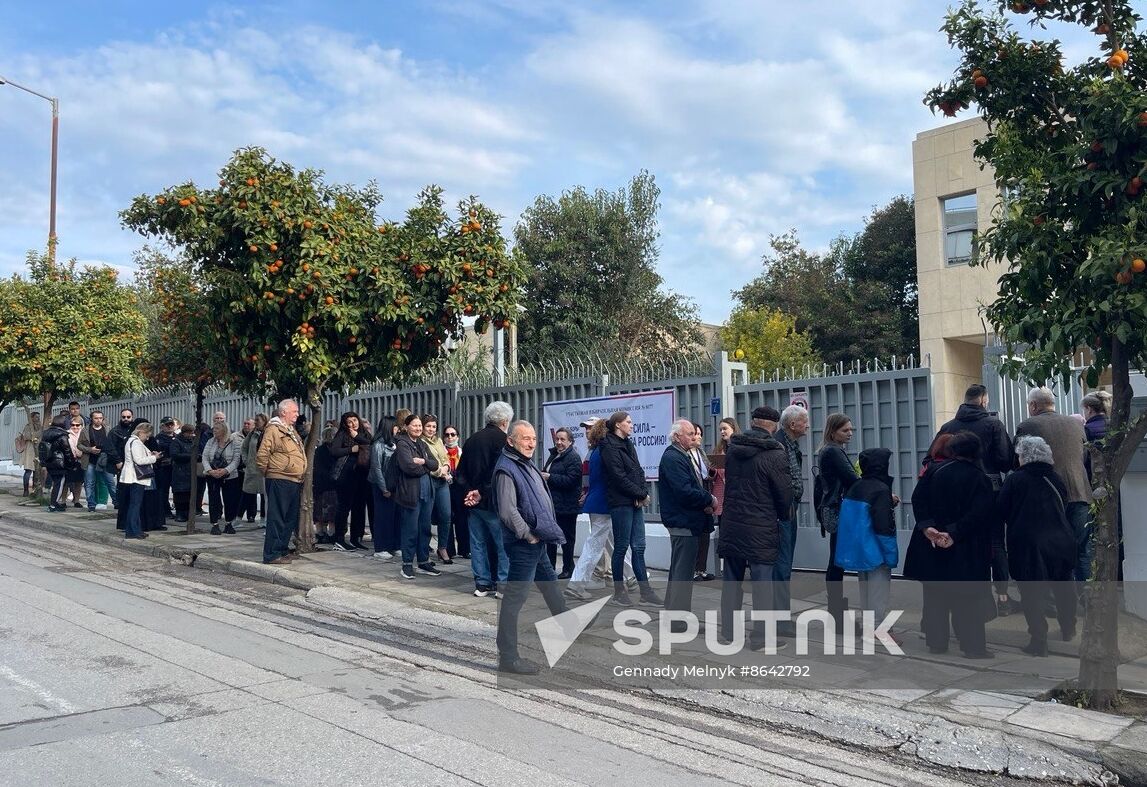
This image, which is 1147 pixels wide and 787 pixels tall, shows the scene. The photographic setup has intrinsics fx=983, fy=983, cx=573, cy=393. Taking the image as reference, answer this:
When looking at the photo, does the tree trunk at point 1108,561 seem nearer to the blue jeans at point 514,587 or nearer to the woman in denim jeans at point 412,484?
the blue jeans at point 514,587

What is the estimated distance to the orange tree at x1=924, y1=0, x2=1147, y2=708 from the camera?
5742mm

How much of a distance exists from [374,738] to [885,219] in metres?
31.9

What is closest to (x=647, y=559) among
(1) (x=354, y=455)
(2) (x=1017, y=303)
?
(1) (x=354, y=455)

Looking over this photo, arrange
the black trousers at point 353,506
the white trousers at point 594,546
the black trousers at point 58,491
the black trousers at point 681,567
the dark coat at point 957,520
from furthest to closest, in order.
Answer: the black trousers at point 58,491
the black trousers at point 353,506
the white trousers at point 594,546
the black trousers at point 681,567
the dark coat at point 957,520

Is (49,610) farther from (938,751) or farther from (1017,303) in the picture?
(1017,303)

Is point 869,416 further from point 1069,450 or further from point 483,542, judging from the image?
point 483,542

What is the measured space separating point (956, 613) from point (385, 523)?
697 cm

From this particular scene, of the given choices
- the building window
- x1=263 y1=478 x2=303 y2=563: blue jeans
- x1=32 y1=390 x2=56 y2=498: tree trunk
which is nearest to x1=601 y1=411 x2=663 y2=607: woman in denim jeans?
x1=263 y1=478 x2=303 y2=563: blue jeans

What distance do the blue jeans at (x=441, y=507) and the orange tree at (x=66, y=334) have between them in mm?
10474

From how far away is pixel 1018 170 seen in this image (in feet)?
21.9

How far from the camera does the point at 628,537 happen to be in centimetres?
891

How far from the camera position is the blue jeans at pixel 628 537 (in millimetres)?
8859
